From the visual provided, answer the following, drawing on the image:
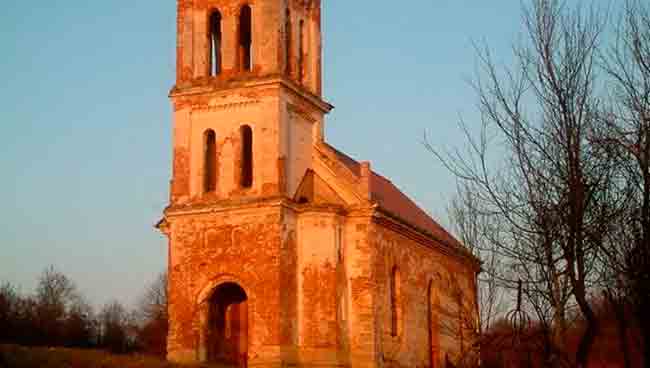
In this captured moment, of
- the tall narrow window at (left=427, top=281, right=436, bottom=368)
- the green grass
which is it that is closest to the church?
the tall narrow window at (left=427, top=281, right=436, bottom=368)

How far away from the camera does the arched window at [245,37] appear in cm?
3369

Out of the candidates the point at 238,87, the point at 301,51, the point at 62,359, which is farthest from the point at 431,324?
the point at 62,359

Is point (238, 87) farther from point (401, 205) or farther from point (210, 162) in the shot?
point (401, 205)

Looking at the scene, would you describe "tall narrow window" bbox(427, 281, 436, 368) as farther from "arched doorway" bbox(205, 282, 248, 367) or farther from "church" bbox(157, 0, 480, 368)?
"arched doorway" bbox(205, 282, 248, 367)

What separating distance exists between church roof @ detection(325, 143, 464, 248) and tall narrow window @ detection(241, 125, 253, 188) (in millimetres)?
5293

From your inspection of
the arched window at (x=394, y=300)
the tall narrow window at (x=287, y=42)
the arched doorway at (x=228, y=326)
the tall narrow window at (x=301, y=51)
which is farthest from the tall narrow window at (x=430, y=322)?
the tall narrow window at (x=287, y=42)

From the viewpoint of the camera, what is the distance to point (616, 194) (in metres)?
13.9

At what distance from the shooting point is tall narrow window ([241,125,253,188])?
1268 inches

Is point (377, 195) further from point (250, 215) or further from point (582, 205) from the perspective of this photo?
point (582, 205)

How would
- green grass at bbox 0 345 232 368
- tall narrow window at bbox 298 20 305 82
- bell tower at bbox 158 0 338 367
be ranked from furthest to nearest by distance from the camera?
1. tall narrow window at bbox 298 20 305 82
2. bell tower at bbox 158 0 338 367
3. green grass at bbox 0 345 232 368

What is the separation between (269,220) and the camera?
30891 mm

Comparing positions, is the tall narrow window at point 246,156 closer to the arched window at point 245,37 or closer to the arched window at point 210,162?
the arched window at point 210,162

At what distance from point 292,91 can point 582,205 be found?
21.1 m

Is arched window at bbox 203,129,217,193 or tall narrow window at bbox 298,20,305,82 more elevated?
tall narrow window at bbox 298,20,305,82
